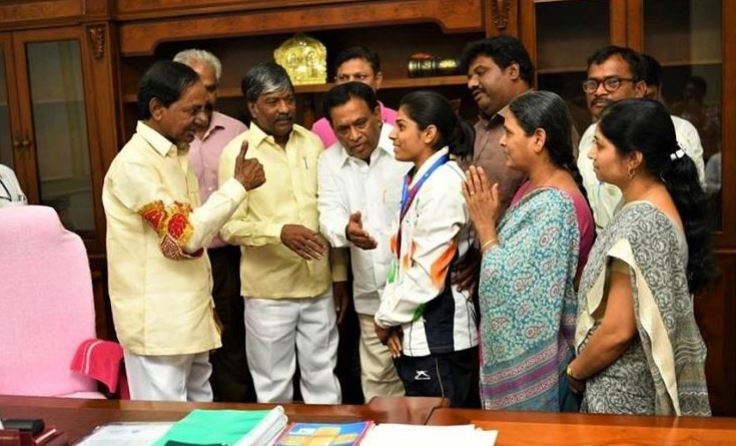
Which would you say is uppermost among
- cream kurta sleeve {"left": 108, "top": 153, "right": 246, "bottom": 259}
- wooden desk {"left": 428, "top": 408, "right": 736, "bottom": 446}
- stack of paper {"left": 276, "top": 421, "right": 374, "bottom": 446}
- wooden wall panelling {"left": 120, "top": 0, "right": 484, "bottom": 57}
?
wooden wall panelling {"left": 120, "top": 0, "right": 484, "bottom": 57}

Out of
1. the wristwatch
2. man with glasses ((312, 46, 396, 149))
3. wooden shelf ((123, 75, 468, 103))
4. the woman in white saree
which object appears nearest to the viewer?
the woman in white saree

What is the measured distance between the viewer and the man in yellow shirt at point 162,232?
82.8 inches

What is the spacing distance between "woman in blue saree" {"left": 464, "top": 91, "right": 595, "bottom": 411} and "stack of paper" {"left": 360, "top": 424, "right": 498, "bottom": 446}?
2.11 ft

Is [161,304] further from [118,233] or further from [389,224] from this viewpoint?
[389,224]

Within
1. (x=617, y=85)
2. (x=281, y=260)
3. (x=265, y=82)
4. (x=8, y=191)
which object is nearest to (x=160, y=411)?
(x=281, y=260)

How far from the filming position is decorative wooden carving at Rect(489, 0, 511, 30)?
3027 mm

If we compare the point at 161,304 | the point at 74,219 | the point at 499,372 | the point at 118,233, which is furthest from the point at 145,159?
the point at 74,219

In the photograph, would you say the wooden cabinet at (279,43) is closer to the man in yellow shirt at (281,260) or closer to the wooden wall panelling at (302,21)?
the wooden wall panelling at (302,21)

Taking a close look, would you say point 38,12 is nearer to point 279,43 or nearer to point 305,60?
point 279,43

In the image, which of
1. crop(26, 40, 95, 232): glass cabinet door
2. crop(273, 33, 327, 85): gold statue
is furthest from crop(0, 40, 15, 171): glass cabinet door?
crop(273, 33, 327, 85): gold statue

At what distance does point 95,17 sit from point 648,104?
2.54m

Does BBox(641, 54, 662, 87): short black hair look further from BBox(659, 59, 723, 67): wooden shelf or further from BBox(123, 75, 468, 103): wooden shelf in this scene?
BBox(123, 75, 468, 103): wooden shelf

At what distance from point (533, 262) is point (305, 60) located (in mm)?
1866

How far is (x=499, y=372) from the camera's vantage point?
1934mm
